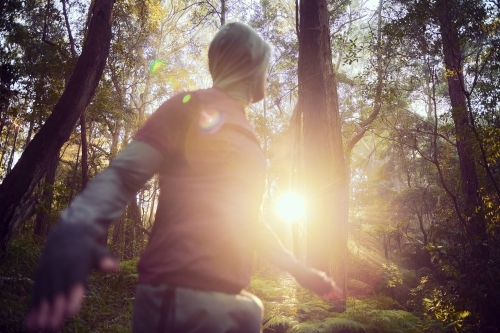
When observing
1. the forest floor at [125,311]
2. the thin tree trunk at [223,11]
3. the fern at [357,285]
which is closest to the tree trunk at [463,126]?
the forest floor at [125,311]

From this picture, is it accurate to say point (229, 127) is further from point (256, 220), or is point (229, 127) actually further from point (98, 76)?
point (98, 76)

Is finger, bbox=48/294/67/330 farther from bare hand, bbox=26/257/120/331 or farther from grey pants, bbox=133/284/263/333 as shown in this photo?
grey pants, bbox=133/284/263/333

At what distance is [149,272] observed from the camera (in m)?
0.82

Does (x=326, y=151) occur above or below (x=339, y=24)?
below

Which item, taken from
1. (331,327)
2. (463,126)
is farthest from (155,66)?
(331,327)

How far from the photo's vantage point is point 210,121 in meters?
0.92

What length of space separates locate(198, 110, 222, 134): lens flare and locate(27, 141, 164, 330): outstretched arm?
0.23m

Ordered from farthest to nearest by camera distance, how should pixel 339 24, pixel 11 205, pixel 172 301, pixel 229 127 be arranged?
pixel 339 24 → pixel 11 205 → pixel 229 127 → pixel 172 301

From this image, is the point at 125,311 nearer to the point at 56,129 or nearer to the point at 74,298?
the point at 56,129

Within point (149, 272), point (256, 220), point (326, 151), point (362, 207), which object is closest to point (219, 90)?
point (256, 220)

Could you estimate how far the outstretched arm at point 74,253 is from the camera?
0.60 metres

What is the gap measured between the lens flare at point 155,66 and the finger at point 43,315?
22.8 m

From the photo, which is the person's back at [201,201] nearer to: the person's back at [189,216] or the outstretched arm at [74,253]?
the person's back at [189,216]

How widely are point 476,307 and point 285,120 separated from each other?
17.7 meters
